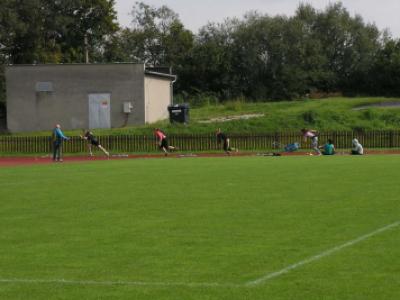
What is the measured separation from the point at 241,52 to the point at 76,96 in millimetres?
37753

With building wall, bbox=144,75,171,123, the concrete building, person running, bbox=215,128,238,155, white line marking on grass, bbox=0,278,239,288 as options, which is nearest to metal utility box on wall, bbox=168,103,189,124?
the concrete building

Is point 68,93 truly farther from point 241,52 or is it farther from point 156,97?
point 241,52

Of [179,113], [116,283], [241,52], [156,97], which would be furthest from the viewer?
[241,52]

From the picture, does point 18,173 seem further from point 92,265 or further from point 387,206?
→ point 92,265

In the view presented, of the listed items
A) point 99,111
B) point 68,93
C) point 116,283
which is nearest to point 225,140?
point 99,111

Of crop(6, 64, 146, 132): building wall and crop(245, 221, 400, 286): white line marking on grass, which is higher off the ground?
crop(6, 64, 146, 132): building wall

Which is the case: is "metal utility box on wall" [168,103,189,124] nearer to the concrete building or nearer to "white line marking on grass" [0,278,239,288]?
the concrete building

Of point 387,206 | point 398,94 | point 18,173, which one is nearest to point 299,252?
point 387,206

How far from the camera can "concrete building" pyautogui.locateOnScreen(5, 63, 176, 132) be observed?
176ft

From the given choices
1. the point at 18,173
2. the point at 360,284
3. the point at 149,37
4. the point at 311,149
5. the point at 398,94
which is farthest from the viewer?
the point at 149,37

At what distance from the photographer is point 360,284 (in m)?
8.35

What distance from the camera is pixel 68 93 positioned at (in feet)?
176

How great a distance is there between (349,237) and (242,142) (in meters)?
36.4

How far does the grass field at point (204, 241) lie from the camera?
8.43m
